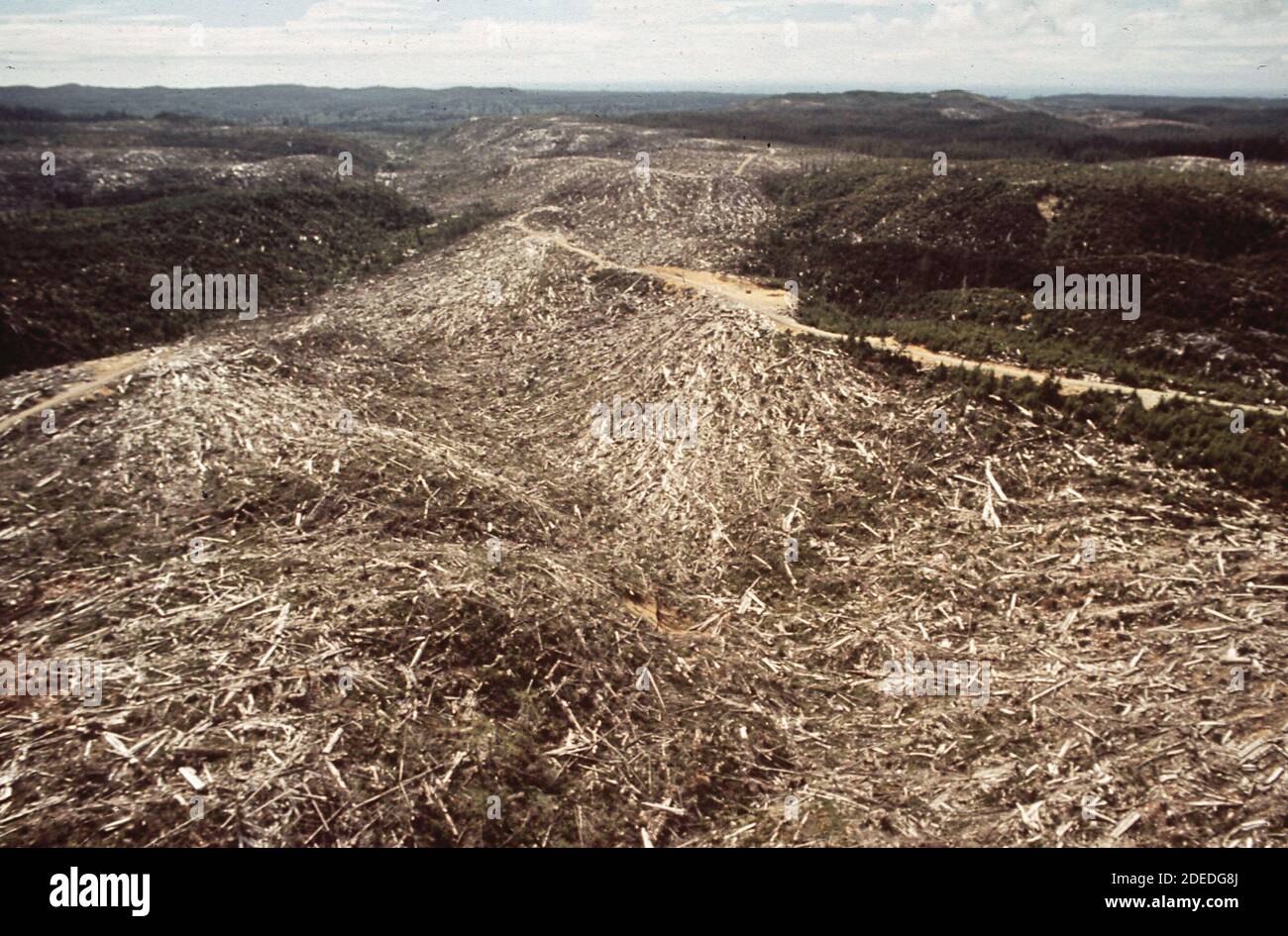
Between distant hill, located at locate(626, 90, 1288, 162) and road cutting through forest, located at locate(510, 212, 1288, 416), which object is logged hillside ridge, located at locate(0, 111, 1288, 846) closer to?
road cutting through forest, located at locate(510, 212, 1288, 416)

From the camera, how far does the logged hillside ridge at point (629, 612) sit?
377 inches

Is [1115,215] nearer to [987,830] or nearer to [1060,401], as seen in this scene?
[1060,401]

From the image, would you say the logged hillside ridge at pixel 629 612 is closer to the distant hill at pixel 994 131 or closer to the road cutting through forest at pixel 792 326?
the road cutting through forest at pixel 792 326

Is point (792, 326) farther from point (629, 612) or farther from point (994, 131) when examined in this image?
point (994, 131)

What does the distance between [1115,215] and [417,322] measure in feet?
131

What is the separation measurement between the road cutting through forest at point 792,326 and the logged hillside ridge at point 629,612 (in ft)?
6.30

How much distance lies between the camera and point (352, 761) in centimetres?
977

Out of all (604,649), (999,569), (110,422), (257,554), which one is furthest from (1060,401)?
(110,422)

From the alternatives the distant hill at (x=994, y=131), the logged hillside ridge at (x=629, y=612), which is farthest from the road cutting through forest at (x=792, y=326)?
the distant hill at (x=994, y=131)

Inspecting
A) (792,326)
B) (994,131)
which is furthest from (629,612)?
(994,131)

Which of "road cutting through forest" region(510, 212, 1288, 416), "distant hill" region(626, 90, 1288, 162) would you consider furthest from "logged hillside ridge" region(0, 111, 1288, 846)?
"distant hill" region(626, 90, 1288, 162)

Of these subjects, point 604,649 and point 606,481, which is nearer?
point 604,649

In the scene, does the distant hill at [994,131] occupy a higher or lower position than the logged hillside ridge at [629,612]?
higher

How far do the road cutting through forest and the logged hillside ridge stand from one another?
192 cm
